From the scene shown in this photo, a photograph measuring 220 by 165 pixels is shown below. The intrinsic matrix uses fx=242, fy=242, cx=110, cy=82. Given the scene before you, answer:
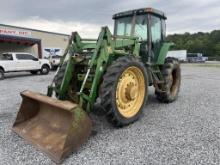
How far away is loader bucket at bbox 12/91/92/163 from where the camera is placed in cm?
356

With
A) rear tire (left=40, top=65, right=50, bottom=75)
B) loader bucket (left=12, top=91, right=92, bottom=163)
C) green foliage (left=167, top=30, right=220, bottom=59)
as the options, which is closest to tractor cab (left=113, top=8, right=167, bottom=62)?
loader bucket (left=12, top=91, right=92, bottom=163)

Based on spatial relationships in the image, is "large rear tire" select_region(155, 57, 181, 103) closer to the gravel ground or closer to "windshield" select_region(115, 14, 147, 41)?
the gravel ground

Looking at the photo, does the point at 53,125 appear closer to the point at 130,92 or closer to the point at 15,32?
the point at 130,92

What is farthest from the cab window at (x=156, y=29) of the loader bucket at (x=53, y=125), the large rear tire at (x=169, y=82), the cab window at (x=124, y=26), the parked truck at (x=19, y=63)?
the parked truck at (x=19, y=63)

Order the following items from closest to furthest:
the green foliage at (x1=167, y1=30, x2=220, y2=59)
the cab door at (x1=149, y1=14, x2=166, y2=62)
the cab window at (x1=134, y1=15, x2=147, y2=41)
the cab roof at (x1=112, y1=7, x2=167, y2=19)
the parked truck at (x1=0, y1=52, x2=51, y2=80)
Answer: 1. the cab roof at (x1=112, y1=7, x2=167, y2=19)
2. the cab window at (x1=134, y1=15, x2=147, y2=41)
3. the cab door at (x1=149, y1=14, x2=166, y2=62)
4. the parked truck at (x1=0, y1=52, x2=51, y2=80)
5. the green foliage at (x1=167, y1=30, x2=220, y2=59)

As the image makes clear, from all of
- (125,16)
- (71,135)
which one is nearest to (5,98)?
(125,16)

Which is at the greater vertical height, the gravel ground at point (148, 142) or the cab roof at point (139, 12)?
the cab roof at point (139, 12)

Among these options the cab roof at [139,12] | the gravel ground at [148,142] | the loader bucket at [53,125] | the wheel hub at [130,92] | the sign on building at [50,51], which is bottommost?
the gravel ground at [148,142]

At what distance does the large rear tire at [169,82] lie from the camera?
6.66 metres

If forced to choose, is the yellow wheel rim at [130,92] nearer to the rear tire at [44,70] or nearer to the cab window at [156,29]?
the cab window at [156,29]

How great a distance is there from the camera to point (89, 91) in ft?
16.1

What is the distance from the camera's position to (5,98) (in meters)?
8.19

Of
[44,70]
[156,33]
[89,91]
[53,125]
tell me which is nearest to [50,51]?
[44,70]

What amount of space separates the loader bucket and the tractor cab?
308 centimetres
